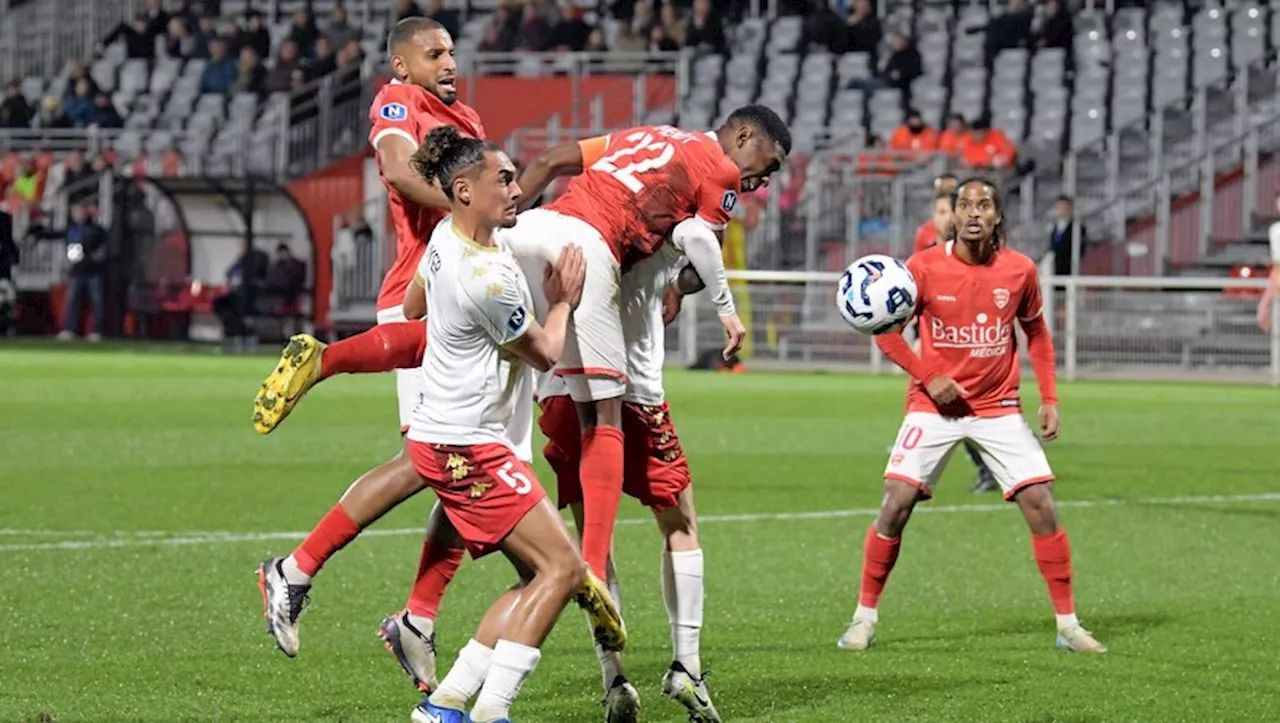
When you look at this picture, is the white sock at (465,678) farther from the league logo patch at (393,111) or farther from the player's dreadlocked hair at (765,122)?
the league logo patch at (393,111)

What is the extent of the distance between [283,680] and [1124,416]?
45.4 ft

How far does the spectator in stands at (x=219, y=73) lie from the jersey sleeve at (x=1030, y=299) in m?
29.0

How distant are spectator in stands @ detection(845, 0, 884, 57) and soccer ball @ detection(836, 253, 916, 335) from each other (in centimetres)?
2463

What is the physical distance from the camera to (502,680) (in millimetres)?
5645

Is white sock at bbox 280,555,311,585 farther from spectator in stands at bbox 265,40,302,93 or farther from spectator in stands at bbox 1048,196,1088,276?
spectator in stands at bbox 265,40,302,93

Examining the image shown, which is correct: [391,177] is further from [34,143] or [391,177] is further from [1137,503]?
[34,143]

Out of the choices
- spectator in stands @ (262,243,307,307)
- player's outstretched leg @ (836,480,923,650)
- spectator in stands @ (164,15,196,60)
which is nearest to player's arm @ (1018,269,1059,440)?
player's outstretched leg @ (836,480,923,650)

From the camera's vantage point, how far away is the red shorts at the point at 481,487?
574cm

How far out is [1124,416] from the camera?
1955 cm

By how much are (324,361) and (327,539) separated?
559 mm

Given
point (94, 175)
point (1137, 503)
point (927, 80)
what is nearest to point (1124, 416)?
point (1137, 503)

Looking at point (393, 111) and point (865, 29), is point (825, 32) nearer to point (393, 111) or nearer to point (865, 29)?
point (865, 29)

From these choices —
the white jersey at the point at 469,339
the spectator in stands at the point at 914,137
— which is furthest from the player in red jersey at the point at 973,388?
the spectator in stands at the point at 914,137

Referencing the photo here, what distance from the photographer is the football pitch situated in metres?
6.75
